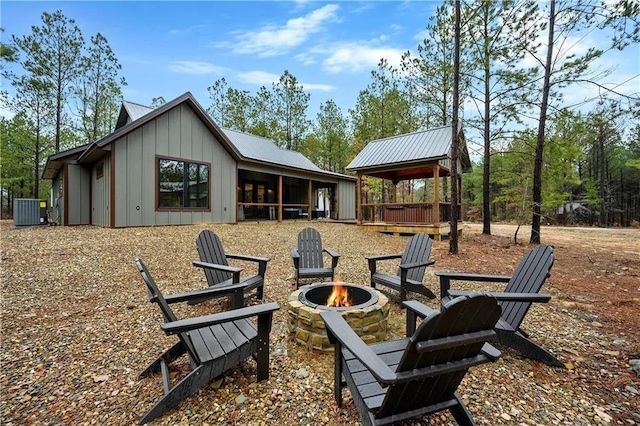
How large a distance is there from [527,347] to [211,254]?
3.70m

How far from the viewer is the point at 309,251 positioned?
4824 mm

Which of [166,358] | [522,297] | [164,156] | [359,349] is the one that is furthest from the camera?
[164,156]

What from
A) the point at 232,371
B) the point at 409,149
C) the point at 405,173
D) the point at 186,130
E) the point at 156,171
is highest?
the point at 186,130

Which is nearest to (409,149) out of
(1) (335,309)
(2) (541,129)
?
(2) (541,129)

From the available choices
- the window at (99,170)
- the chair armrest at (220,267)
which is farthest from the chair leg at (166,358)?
the window at (99,170)

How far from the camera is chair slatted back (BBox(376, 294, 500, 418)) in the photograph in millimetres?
1360

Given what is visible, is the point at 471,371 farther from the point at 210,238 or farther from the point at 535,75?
the point at 535,75

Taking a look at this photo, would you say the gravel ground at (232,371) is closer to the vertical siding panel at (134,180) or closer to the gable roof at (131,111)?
the vertical siding panel at (134,180)

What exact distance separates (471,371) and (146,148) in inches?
396

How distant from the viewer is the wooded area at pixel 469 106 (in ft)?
27.0

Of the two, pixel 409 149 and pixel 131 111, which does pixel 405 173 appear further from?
pixel 131 111

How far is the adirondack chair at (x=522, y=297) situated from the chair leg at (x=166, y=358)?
2577 mm

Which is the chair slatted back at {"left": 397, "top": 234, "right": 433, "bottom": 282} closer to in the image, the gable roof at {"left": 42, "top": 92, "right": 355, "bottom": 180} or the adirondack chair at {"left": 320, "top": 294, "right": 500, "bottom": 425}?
the adirondack chair at {"left": 320, "top": 294, "right": 500, "bottom": 425}

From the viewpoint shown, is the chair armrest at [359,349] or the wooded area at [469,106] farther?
the wooded area at [469,106]
